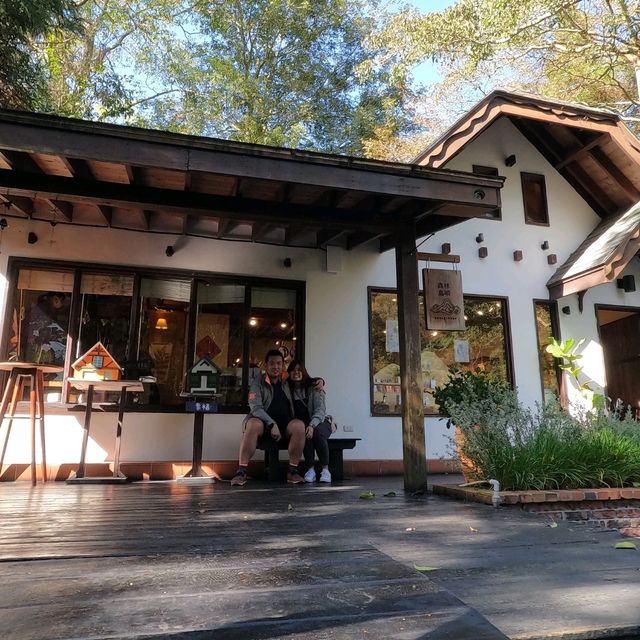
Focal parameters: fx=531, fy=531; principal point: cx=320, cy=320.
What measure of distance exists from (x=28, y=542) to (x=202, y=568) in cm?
95

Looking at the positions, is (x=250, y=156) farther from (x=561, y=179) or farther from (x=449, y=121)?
(x=449, y=121)

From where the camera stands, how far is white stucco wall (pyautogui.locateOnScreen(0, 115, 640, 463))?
216 inches

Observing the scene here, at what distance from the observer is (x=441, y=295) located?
548cm

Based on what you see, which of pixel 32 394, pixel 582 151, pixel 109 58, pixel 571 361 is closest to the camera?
pixel 32 394

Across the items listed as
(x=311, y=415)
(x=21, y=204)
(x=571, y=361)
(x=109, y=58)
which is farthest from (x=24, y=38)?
(x=571, y=361)

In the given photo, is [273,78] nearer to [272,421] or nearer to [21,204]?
[21,204]

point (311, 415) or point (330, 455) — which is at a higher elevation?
point (311, 415)

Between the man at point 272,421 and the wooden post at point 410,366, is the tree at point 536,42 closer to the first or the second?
the wooden post at point 410,366

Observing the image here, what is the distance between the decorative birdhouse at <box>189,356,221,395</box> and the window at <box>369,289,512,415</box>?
2.06 metres

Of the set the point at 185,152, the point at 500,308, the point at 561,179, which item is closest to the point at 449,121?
the point at 561,179

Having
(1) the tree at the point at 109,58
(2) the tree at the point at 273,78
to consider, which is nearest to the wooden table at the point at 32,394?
(1) the tree at the point at 109,58

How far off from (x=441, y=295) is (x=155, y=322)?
10.2 feet

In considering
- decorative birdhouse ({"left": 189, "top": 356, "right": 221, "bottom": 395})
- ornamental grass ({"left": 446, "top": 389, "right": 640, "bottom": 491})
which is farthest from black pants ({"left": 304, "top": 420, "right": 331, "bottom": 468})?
ornamental grass ({"left": 446, "top": 389, "right": 640, "bottom": 491})

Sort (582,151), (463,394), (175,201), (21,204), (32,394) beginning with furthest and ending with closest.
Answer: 1. (582,151)
2. (21,204)
3. (463,394)
4. (32,394)
5. (175,201)
